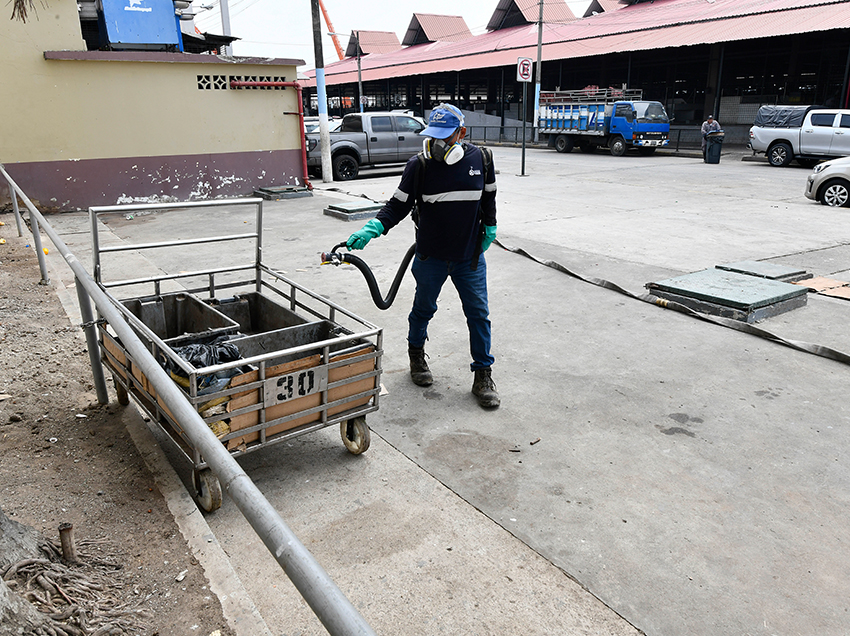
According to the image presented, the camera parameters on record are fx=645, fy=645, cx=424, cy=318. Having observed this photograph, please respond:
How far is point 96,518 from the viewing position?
9.77ft

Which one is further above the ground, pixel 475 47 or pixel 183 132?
pixel 475 47

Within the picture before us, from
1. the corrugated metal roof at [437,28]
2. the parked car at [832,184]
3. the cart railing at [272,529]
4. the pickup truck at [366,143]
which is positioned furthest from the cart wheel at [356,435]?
the corrugated metal roof at [437,28]

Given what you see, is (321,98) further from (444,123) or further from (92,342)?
(92,342)

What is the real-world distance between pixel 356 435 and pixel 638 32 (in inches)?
1162

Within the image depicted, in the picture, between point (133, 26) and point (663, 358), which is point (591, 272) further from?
point (133, 26)

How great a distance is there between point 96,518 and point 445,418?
2126 mm

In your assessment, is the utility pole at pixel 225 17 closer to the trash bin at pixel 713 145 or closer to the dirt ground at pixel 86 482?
the trash bin at pixel 713 145

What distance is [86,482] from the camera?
330 cm

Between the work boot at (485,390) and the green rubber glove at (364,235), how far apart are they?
1203 millimetres

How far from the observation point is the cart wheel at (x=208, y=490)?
3.16 metres

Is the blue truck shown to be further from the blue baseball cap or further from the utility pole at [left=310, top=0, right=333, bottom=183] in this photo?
the blue baseball cap

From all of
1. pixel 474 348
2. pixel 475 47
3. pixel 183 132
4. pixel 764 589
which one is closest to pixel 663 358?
pixel 474 348

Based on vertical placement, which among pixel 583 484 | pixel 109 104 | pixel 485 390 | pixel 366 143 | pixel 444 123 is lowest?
pixel 583 484

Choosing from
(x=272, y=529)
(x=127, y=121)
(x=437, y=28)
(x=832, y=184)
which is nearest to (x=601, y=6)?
(x=437, y=28)
